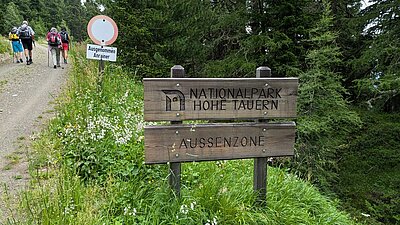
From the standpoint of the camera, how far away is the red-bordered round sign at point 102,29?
674 cm

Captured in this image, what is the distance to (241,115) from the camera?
362cm

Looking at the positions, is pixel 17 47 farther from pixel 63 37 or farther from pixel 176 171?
pixel 176 171

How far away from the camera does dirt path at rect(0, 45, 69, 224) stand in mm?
4070

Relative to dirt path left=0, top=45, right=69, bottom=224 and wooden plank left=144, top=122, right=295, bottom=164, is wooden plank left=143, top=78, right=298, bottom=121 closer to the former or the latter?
wooden plank left=144, top=122, right=295, bottom=164

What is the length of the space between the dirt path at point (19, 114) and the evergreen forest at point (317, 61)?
288cm

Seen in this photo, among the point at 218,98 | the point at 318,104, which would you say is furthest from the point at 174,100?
the point at 318,104

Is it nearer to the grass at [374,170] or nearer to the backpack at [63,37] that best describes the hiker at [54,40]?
the backpack at [63,37]

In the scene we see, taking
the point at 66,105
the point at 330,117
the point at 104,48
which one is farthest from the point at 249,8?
the point at 66,105

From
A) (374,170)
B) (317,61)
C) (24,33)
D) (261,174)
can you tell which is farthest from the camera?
(24,33)

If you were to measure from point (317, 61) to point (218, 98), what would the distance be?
21.7ft

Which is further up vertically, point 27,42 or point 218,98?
point 27,42

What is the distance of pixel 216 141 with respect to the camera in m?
3.59

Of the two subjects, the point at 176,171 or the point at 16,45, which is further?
the point at 16,45

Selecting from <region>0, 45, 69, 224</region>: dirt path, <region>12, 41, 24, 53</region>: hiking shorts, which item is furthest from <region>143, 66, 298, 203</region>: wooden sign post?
<region>12, 41, 24, 53</region>: hiking shorts
